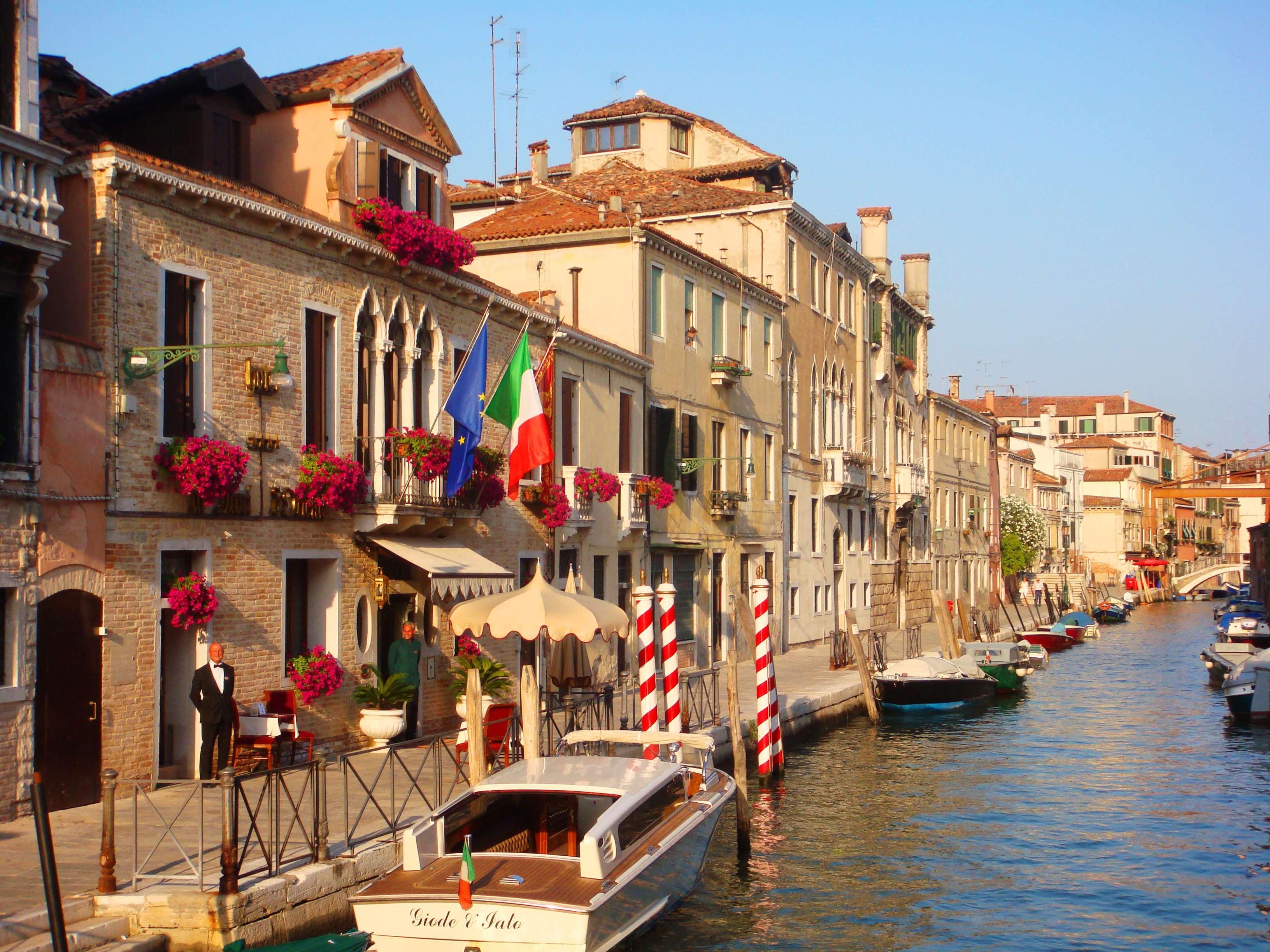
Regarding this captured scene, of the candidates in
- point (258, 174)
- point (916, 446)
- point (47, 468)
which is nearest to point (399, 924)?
point (47, 468)

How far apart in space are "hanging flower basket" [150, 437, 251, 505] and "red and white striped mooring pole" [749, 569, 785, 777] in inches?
297

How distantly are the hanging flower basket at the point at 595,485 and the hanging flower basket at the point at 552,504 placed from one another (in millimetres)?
728

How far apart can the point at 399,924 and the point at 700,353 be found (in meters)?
20.4

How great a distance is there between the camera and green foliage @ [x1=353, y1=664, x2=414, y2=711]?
16.4 m

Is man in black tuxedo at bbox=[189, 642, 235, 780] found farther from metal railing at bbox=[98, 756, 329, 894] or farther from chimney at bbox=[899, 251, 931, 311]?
chimney at bbox=[899, 251, 931, 311]

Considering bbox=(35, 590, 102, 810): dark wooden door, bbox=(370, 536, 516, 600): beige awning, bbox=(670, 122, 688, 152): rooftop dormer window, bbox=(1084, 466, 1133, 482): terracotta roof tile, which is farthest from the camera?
bbox=(1084, 466, 1133, 482): terracotta roof tile

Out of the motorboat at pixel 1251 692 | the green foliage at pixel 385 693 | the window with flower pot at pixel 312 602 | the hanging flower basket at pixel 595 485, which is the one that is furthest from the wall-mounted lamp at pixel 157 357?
the motorboat at pixel 1251 692

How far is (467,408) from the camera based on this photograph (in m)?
16.7

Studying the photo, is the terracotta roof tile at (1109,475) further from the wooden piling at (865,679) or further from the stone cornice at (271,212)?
the stone cornice at (271,212)

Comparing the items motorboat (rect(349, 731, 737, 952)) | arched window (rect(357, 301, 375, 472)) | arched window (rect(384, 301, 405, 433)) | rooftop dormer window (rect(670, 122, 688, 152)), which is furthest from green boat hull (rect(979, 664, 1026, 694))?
motorboat (rect(349, 731, 737, 952))

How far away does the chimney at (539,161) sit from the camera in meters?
32.7

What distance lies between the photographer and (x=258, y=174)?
56.9 ft

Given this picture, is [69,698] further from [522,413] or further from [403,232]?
[403,232]

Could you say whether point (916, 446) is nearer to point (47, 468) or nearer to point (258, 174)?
point (258, 174)
